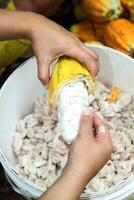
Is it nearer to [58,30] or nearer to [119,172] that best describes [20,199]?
[119,172]

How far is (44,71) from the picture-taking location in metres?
0.84

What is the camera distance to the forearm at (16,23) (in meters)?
0.91

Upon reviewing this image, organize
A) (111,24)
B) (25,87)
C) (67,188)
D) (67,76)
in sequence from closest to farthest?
(67,188) < (67,76) < (25,87) < (111,24)

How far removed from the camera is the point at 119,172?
3.28ft

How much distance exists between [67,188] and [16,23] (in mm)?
373

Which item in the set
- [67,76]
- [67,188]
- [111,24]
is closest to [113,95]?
[111,24]

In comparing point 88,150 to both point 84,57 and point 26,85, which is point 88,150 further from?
point 26,85

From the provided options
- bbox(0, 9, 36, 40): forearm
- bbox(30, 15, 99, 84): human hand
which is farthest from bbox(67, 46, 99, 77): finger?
bbox(0, 9, 36, 40): forearm

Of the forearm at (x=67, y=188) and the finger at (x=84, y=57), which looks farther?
the finger at (x=84, y=57)

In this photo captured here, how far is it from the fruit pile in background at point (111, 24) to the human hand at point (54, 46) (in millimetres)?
333

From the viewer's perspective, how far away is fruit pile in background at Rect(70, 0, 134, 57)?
1.19 meters

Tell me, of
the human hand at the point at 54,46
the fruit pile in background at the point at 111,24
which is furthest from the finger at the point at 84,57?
the fruit pile in background at the point at 111,24

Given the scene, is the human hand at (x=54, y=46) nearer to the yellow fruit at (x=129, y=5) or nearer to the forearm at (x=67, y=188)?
the forearm at (x=67, y=188)

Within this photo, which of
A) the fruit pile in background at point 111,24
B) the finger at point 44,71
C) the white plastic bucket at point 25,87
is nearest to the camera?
the finger at point 44,71
